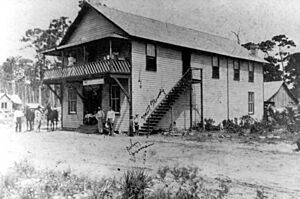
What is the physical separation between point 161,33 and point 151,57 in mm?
2110

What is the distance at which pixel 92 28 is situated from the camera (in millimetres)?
19531

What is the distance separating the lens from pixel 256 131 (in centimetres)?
1733

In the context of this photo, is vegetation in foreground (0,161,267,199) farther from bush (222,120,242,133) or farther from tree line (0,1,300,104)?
bush (222,120,242,133)

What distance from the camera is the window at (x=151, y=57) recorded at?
1814 cm

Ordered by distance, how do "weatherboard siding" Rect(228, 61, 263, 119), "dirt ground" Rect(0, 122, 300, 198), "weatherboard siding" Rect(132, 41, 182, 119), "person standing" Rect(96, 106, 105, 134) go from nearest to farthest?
1. "dirt ground" Rect(0, 122, 300, 198)
2. "weatherboard siding" Rect(132, 41, 182, 119)
3. "person standing" Rect(96, 106, 105, 134)
4. "weatherboard siding" Rect(228, 61, 263, 119)

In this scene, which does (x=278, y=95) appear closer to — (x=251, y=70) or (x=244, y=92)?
(x=251, y=70)

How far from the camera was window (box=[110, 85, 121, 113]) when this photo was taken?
18.1 meters

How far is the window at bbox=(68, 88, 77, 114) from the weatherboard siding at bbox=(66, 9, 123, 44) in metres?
3.08

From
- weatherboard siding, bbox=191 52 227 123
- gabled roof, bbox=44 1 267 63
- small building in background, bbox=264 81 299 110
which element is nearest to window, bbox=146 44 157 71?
gabled roof, bbox=44 1 267 63

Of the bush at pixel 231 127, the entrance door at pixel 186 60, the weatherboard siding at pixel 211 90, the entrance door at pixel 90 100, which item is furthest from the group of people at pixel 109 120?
the bush at pixel 231 127

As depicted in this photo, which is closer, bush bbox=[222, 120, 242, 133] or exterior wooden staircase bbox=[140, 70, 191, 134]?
exterior wooden staircase bbox=[140, 70, 191, 134]

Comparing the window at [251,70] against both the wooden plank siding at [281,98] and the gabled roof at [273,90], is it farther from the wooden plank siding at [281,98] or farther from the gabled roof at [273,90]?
the wooden plank siding at [281,98]

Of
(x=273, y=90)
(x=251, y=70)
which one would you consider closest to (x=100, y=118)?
(x=251, y=70)

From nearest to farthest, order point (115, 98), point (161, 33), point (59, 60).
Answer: point (115, 98), point (161, 33), point (59, 60)
